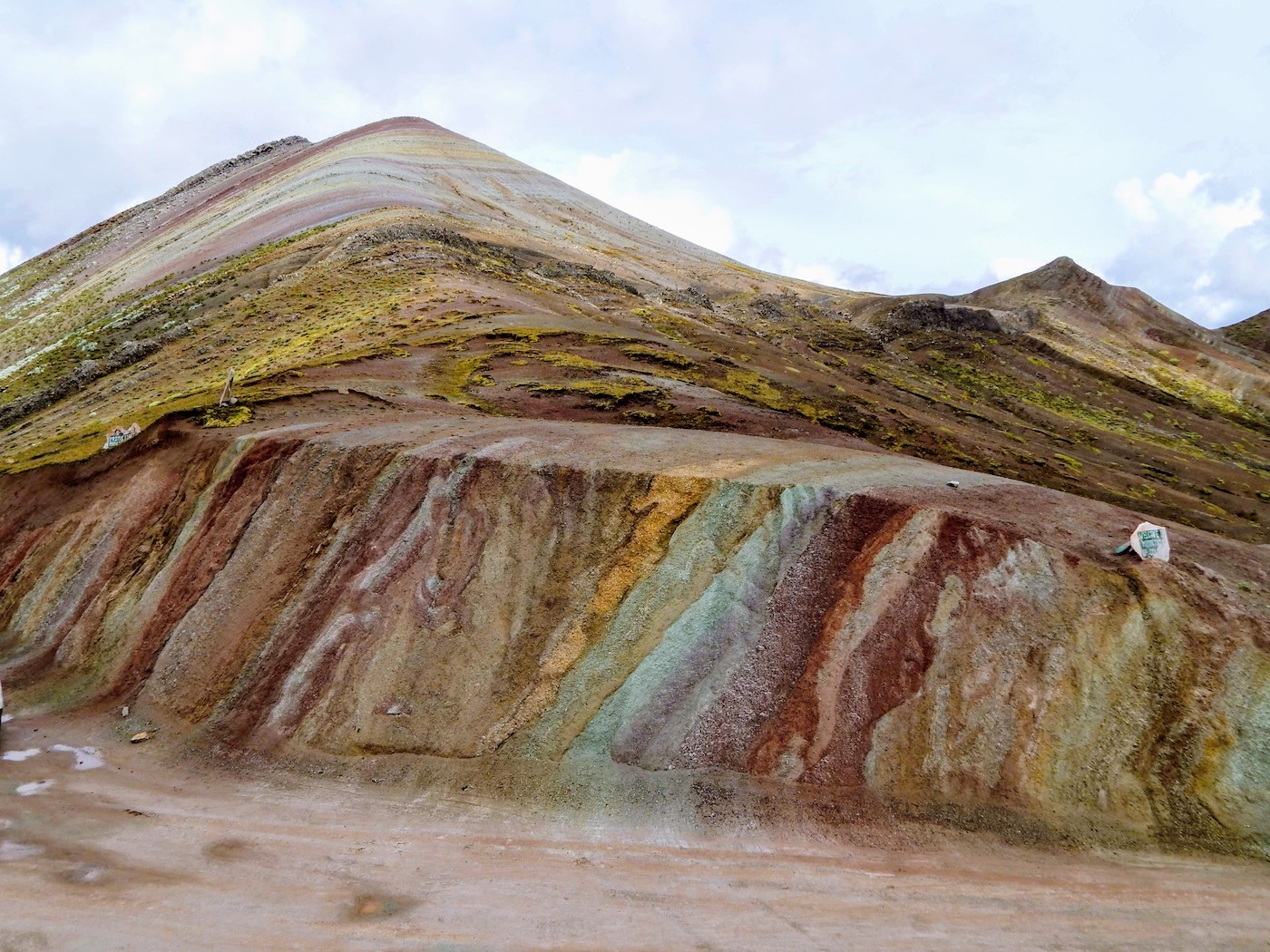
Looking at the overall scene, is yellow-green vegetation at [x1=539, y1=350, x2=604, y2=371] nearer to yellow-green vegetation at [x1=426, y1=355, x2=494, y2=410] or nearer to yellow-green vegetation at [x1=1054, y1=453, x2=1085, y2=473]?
yellow-green vegetation at [x1=426, y1=355, x2=494, y2=410]

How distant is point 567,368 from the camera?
90.0 ft

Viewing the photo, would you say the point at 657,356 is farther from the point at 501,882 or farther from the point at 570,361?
the point at 501,882

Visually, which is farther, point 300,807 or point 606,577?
point 606,577

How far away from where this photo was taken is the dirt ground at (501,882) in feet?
31.3

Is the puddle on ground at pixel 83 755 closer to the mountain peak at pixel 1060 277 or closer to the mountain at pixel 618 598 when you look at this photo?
the mountain at pixel 618 598

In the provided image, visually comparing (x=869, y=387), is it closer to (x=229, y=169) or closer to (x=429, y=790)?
(x=429, y=790)

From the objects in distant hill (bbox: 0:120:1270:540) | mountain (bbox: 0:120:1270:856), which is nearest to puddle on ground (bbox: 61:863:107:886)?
mountain (bbox: 0:120:1270:856)

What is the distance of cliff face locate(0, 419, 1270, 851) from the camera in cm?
1257

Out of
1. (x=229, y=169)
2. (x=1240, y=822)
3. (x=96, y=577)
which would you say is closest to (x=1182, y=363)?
(x=1240, y=822)

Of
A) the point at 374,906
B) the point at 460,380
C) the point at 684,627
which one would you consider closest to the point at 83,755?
the point at 374,906

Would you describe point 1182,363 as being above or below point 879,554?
above

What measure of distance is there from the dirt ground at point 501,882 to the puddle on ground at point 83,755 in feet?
1.32

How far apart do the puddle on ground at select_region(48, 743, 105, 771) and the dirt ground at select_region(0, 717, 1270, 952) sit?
40 cm

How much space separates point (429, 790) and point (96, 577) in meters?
11.0
